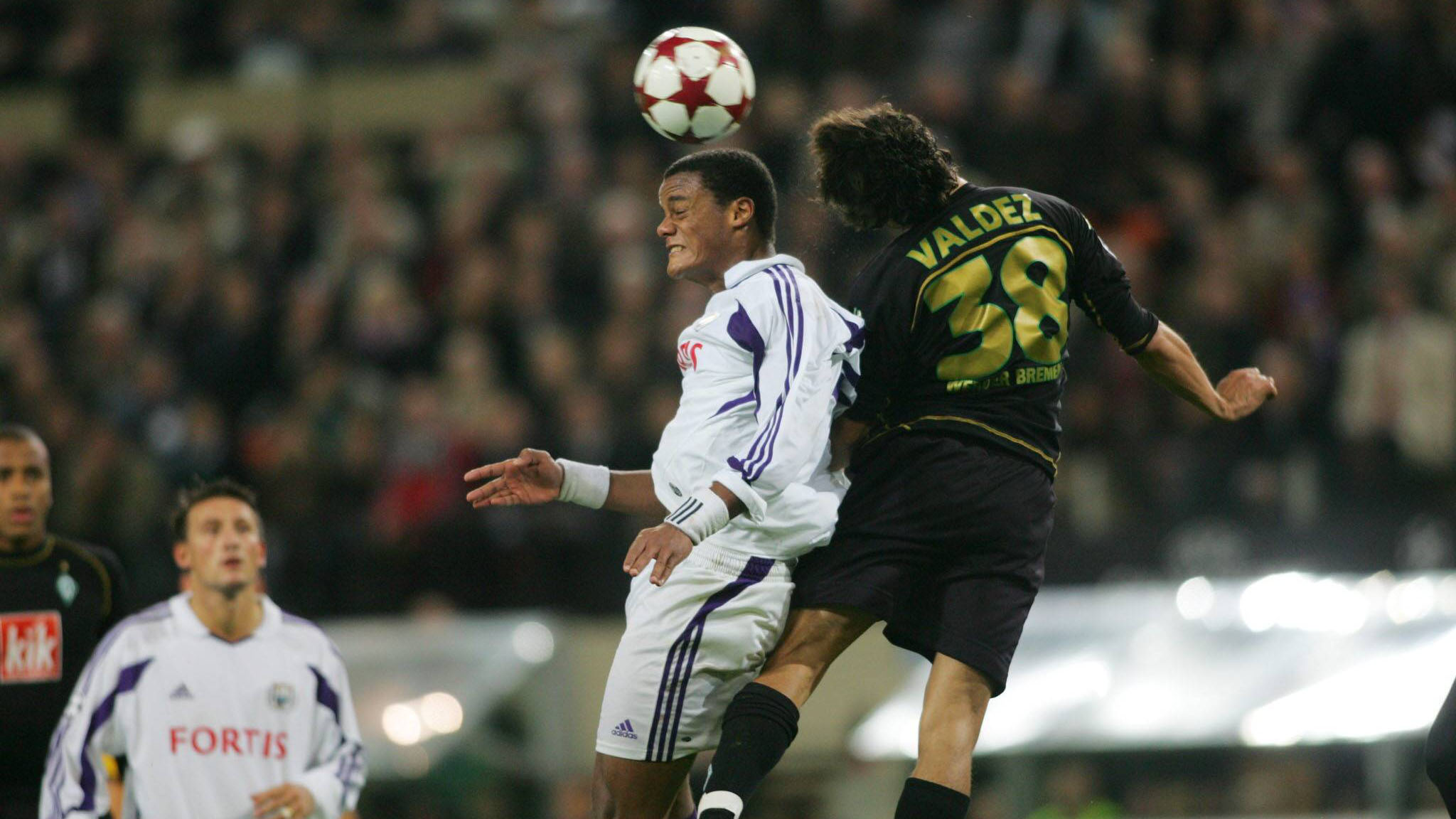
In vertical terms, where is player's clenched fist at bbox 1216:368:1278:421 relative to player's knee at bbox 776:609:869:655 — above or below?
above

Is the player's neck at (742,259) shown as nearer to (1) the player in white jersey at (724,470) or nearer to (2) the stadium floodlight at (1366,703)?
(1) the player in white jersey at (724,470)

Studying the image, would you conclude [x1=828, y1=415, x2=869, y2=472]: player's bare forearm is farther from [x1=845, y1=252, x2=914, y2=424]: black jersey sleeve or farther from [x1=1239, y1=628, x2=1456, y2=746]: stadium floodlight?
[x1=1239, y1=628, x2=1456, y2=746]: stadium floodlight

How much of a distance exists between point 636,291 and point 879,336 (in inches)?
262

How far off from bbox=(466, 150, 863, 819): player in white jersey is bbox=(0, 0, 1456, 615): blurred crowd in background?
9.22 feet

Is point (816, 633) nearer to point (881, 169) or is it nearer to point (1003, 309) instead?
point (1003, 309)

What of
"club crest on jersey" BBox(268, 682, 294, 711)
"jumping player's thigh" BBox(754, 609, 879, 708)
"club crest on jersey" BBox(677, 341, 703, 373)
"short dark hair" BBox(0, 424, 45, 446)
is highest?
"short dark hair" BBox(0, 424, 45, 446)

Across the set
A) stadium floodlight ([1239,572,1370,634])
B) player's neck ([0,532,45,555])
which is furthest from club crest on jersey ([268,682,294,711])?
stadium floodlight ([1239,572,1370,634])

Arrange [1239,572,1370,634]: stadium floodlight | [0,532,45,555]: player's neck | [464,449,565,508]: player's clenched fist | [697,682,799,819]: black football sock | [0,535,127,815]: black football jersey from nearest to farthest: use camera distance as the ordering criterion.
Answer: [697,682,799,819]: black football sock < [464,449,565,508]: player's clenched fist < [0,535,127,815]: black football jersey < [0,532,45,555]: player's neck < [1239,572,1370,634]: stadium floodlight

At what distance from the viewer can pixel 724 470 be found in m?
4.83

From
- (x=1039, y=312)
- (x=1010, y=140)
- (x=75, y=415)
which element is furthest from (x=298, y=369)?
(x=1039, y=312)

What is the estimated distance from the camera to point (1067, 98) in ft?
38.1

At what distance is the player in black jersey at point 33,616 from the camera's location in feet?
22.5

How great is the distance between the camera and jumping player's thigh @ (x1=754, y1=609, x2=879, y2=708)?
509cm

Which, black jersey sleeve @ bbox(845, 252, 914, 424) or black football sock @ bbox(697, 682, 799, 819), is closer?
black football sock @ bbox(697, 682, 799, 819)
